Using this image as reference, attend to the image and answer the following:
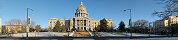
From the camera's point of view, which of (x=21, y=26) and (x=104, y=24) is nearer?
(x=21, y=26)

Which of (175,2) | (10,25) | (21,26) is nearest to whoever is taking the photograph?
(175,2)

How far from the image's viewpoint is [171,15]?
21312 mm

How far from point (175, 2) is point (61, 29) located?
133406 mm

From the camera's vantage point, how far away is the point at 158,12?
21625mm

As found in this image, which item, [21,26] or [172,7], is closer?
[172,7]

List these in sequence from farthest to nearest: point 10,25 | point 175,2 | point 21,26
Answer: point 10,25 < point 21,26 < point 175,2

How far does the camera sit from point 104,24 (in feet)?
543

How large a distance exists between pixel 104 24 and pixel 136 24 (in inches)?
610

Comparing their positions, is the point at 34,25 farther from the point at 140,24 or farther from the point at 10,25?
the point at 140,24

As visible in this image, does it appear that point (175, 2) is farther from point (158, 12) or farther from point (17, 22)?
point (17, 22)

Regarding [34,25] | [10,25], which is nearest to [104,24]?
[34,25]

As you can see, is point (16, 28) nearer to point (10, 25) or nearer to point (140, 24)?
point (10, 25)

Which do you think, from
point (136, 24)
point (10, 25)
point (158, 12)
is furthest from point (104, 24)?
point (158, 12)

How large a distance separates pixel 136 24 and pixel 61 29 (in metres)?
32.1
